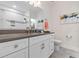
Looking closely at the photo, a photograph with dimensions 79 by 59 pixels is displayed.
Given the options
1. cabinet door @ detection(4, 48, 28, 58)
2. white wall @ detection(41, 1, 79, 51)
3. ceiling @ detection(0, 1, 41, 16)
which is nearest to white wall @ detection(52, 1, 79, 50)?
white wall @ detection(41, 1, 79, 51)

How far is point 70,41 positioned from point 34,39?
2.59 meters

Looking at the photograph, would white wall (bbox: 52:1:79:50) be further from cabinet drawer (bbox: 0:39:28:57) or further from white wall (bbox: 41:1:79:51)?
cabinet drawer (bbox: 0:39:28:57)

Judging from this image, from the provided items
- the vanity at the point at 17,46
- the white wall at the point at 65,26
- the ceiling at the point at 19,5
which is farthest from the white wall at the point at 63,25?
the vanity at the point at 17,46

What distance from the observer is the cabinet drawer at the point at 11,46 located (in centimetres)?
92

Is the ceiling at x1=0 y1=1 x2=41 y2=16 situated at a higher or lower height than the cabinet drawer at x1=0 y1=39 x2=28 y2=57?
higher

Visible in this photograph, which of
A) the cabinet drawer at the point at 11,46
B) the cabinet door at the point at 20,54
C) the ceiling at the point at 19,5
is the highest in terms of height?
the ceiling at the point at 19,5

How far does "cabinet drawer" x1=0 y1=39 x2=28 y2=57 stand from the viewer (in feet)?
3.03

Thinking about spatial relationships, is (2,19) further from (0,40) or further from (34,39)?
(0,40)

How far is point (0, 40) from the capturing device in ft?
2.84

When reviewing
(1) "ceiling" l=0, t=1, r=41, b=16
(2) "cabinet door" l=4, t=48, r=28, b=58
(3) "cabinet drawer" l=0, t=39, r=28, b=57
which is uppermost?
(1) "ceiling" l=0, t=1, r=41, b=16

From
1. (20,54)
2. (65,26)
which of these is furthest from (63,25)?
(20,54)

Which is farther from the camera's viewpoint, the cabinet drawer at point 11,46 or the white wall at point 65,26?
the white wall at point 65,26

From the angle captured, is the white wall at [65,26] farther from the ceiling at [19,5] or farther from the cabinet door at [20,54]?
the cabinet door at [20,54]

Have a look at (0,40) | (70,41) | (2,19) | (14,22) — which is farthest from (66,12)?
(0,40)
